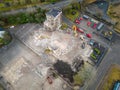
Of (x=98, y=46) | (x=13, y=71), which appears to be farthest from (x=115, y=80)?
(x=13, y=71)

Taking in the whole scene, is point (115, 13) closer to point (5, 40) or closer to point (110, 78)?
point (110, 78)

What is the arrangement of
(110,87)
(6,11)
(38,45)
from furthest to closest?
(6,11) → (38,45) → (110,87)

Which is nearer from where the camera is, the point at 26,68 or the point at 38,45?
the point at 26,68

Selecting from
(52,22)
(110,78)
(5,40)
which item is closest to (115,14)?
(52,22)

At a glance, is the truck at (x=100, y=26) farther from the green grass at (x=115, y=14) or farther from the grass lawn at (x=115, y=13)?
the grass lawn at (x=115, y=13)

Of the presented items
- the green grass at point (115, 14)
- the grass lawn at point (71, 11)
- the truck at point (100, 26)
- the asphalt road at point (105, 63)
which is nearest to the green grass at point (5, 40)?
the grass lawn at point (71, 11)

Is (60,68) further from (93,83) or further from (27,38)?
(27,38)

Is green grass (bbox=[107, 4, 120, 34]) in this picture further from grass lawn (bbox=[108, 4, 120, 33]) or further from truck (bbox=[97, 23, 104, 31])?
truck (bbox=[97, 23, 104, 31])
